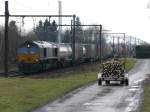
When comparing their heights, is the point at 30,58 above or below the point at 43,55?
below

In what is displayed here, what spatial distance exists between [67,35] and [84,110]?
10397 centimetres

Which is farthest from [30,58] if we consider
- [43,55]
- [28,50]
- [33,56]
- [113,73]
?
[113,73]

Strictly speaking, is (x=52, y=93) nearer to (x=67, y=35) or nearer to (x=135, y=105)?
(x=135, y=105)

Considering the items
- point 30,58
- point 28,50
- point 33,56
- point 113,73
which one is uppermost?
point 28,50

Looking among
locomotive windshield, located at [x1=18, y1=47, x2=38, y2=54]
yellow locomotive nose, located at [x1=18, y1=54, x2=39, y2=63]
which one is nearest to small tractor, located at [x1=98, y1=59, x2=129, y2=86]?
yellow locomotive nose, located at [x1=18, y1=54, x2=39, y2=63]

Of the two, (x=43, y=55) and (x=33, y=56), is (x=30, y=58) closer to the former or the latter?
(x=33, y=56)

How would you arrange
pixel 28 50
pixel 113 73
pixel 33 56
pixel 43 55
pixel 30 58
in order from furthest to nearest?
pixel 43 55 → pixel 28 50 → pixel 30 58 → pixel 33 56 → pixel 113 73

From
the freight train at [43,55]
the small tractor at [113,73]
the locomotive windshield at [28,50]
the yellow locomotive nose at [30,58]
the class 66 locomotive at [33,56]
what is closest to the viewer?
the small tractor at [113,73]

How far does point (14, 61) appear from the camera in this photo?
81312 mm

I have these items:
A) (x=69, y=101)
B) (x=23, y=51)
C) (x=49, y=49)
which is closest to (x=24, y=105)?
(x=69, y=101)

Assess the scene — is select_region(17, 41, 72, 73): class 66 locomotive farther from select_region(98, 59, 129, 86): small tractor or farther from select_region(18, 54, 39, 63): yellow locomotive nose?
select_region(98, 59, 129, 86): small tractor

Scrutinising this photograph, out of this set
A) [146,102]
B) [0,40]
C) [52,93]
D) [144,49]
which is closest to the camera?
[146,102]

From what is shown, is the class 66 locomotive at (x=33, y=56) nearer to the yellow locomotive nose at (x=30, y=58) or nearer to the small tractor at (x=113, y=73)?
the yellow locomotive nose at (x=30, y=58)

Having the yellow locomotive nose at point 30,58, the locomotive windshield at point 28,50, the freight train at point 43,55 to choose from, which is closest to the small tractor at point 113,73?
the freight train at point 43,55
